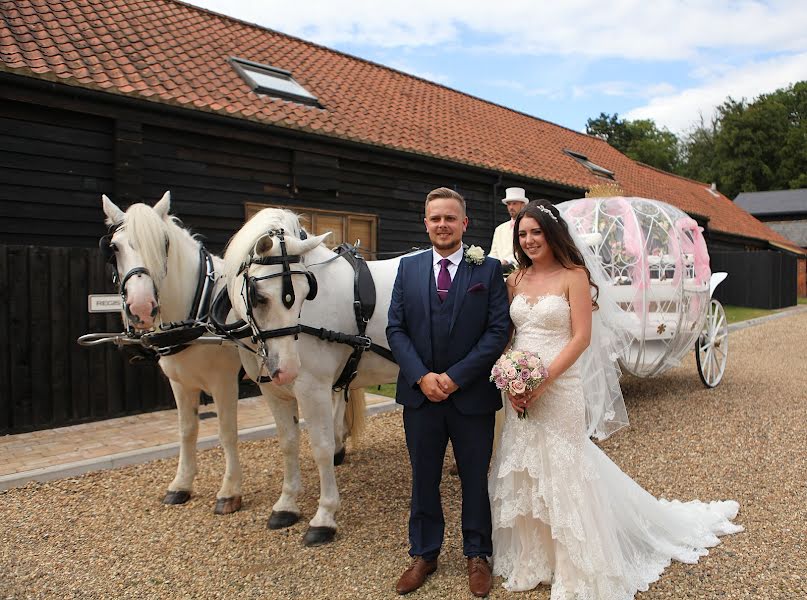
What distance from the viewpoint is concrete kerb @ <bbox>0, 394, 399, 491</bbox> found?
4.42 meters

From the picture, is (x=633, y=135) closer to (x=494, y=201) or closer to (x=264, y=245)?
(x=494, y=201)

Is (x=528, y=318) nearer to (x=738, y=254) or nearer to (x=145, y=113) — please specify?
(x=145, y=113)

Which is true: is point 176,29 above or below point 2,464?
above

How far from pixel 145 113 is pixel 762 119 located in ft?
173

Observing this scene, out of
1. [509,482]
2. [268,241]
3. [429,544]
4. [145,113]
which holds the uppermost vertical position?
[145,113]

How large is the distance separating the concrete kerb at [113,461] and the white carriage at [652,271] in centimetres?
394

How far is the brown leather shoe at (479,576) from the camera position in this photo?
278cm

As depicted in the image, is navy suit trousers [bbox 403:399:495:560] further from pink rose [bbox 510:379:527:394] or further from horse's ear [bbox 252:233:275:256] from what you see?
horse's ear [bbox 252:233:275:256]

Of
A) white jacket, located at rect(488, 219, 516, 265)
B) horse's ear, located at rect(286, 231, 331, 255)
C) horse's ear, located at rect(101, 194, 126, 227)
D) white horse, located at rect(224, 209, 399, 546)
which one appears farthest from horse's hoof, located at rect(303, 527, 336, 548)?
white jacket, located at rect(488, 219, 516, 265)

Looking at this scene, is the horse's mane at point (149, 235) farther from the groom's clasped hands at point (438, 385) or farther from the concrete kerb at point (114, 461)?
the concrete kerb at point (114, 461)

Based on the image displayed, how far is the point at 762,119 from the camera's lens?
46250 mm

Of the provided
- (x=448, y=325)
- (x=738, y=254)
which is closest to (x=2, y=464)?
(x=448, y=325)

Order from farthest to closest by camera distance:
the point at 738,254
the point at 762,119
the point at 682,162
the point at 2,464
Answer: the point at 682,162
the point at 762,119
the point at 738,254
the point at 2,464

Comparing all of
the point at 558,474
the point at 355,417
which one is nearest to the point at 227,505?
the point at 355,417
